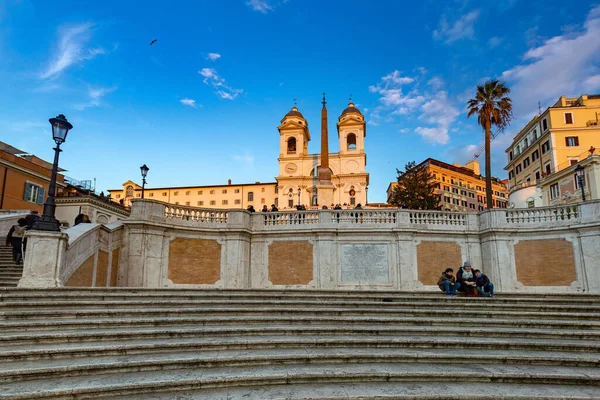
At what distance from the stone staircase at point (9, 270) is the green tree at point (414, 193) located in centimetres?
2749

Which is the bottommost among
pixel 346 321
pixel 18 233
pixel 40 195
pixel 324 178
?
pixel 346 321

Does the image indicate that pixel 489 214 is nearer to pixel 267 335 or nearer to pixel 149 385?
pixel 267 335

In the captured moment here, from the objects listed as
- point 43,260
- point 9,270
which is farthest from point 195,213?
point 43,260

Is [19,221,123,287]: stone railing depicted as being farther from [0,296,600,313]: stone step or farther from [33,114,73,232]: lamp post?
[0,296,600,313]: stone step

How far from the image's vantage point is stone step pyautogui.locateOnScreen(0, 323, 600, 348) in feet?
22.0

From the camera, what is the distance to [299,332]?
756 centimetres

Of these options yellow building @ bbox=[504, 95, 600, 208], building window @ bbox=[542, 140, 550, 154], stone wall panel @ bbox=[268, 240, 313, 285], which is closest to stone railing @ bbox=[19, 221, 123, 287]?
stone wall panel @ bbox=[268, 240, 313, 285]

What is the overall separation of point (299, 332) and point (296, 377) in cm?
195

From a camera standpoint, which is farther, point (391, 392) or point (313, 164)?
point (313, 164)

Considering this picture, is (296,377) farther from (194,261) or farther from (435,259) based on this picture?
(435,259)

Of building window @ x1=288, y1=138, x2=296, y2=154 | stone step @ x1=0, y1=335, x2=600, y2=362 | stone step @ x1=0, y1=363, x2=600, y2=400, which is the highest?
building window @ x1=288, y1=138, x2=296, y2=154

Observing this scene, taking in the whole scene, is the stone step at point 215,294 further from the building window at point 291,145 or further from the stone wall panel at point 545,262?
the building window at point 291,145

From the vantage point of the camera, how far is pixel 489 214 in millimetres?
16031

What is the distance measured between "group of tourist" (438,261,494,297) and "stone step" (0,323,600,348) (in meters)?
3.16
